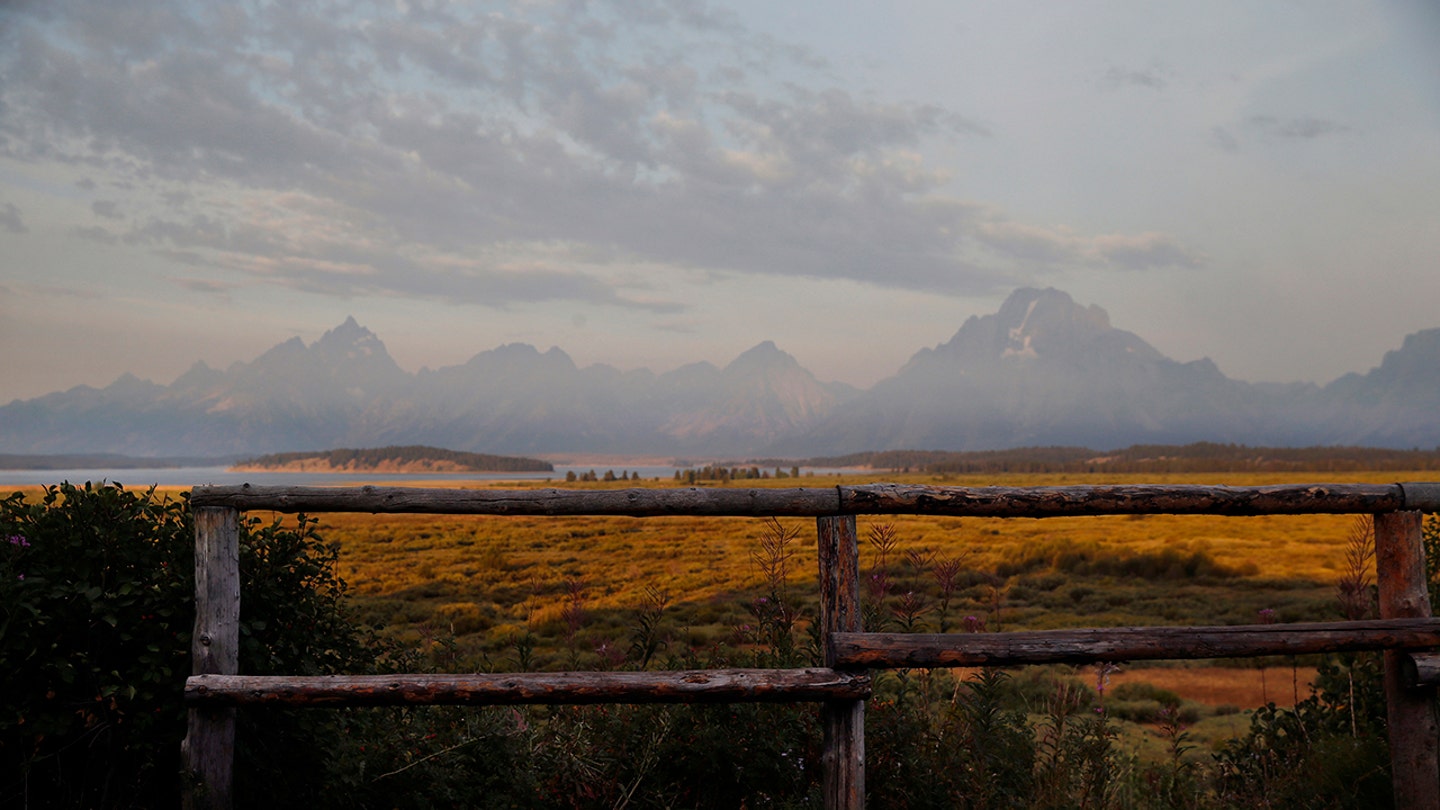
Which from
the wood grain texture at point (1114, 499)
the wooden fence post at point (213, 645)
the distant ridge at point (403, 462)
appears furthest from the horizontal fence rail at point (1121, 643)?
the distant ridge at point (403, 462)

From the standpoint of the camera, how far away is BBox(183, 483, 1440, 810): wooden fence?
3410 millimetres

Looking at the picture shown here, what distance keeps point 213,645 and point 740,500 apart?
2.37m

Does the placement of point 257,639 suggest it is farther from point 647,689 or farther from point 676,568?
point 676,568

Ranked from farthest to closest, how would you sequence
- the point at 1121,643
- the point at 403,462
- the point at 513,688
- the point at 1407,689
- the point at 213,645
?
the point at 403,462 < the point at 1407,689 < the point at 1121,643 < the point at 213,645 < the point at 513,688

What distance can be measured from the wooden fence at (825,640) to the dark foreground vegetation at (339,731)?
250mm

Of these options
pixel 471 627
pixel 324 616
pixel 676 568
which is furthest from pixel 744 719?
pixel 676 568

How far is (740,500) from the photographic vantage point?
11.6ft

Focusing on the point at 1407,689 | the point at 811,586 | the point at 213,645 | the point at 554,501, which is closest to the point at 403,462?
the point at 811,586

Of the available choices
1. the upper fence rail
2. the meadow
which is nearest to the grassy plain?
the meadow

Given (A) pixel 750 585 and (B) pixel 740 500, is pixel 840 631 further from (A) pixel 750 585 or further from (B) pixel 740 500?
(A) pixel 750 585

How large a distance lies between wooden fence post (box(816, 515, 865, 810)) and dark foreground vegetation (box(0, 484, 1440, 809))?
360 mm

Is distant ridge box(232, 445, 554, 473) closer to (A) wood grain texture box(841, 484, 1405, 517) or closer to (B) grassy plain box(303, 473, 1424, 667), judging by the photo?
(B) grassy plain box(303, 473, 1424, 667)

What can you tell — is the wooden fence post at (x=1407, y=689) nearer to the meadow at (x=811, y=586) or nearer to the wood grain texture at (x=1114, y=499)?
the wood grain texture at (x=1114, y=499)

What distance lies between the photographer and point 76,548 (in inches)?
147
